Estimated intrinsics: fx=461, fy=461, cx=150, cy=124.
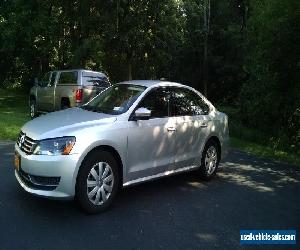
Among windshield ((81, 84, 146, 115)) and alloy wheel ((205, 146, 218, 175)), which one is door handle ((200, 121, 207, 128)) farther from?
windshield ((81, 84, 146, 115))

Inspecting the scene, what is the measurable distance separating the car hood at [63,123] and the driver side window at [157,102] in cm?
77

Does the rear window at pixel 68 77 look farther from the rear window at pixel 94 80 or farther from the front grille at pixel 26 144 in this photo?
the front grille at pixel 26 144

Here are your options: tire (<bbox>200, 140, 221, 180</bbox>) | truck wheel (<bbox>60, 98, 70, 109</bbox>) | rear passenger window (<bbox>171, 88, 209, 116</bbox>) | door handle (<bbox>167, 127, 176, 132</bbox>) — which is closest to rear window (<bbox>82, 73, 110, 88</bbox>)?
truck wheel (<bbox>60, 98, 70, 109</bbox>)

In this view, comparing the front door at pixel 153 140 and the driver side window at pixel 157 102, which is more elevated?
the driver side window at pixel 157 102

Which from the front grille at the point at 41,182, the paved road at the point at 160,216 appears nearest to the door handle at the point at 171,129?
the paved road at the point at 160,216

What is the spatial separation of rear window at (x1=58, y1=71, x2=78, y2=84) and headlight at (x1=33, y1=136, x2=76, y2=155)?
1016 centimetres

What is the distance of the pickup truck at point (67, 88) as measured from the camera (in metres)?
15.6

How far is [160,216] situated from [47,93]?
1203 centimetres

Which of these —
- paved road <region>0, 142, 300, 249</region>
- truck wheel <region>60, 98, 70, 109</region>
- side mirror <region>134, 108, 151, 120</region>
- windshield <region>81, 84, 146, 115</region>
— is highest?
windshield <region>81, 84, 146, 115</region>

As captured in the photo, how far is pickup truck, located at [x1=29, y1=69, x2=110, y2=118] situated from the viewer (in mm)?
15555

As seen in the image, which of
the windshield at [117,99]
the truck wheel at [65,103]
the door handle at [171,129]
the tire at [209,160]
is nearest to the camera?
the windshield at [117,99]

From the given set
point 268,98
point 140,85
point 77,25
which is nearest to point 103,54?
point 77,25

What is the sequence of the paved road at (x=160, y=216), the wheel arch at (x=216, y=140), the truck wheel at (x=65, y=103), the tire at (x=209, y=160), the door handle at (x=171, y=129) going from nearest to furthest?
the paved road at (x=160, y=216)
the door handle at (x=171, y=129)
the tire at (x=209, y=160)
the wheel arch at (x=216, y=140)
the truck wheel at (x=65, y=103)

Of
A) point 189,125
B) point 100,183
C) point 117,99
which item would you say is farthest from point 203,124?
point 100,183
